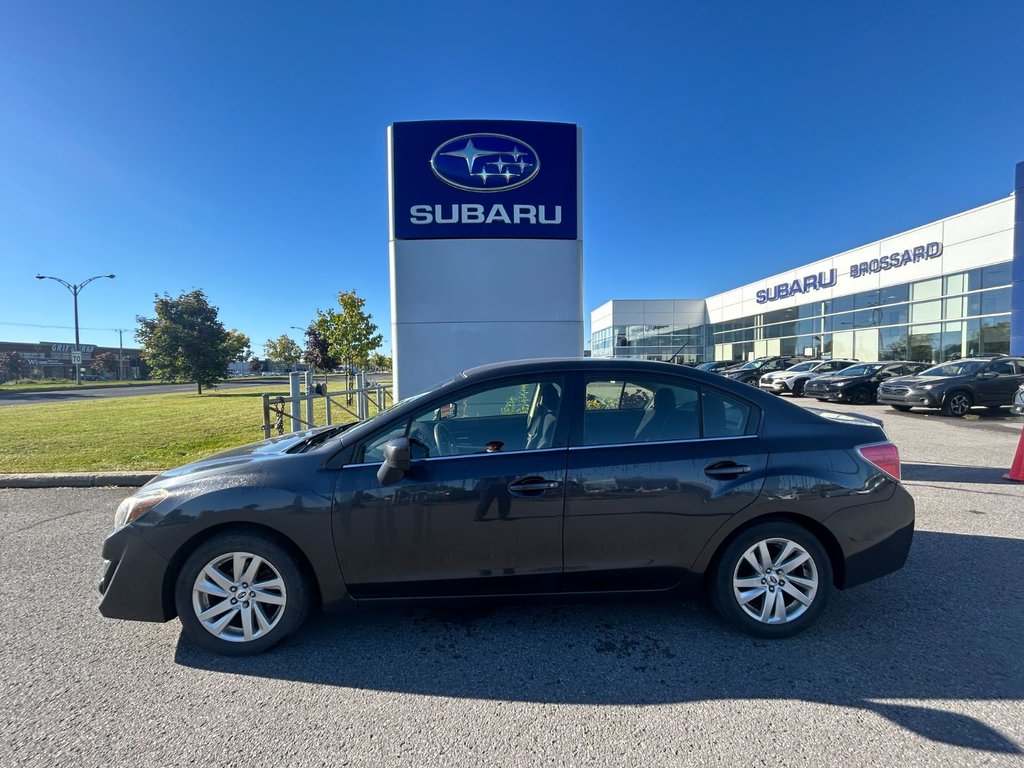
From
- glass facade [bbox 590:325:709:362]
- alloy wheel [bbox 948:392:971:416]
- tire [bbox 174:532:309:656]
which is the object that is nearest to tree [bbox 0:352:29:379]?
glass facade [bbox 590:325:709:362]

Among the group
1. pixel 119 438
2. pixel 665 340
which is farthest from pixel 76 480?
pixel 665 340

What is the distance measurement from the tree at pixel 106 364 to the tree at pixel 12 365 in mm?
7973

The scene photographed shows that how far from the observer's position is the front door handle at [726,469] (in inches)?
106

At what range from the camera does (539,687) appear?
2340 millimetres

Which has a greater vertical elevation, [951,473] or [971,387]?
[971,387]


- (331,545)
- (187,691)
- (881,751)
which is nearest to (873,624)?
(881,751)

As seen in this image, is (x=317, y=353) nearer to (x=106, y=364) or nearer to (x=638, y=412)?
(x=638, y=412)

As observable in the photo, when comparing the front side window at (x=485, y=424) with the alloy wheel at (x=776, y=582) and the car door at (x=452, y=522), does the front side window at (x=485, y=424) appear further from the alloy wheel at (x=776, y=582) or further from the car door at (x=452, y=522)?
the alloy wheel at (x=776, y=582)

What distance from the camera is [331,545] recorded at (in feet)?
8.41

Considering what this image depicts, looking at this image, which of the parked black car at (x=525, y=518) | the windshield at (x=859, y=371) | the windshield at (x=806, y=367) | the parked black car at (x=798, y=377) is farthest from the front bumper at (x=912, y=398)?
the parked black car at (x=525, y=518)

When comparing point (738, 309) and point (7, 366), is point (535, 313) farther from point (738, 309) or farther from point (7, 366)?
point (7, 366)

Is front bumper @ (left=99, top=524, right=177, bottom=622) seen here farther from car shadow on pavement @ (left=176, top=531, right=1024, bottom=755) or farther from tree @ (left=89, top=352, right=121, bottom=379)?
tree @ (left=89, top=352, right=121, bottom=379)

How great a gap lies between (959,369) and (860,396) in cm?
306

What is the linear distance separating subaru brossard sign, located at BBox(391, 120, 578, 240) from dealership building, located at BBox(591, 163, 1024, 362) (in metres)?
18.2
